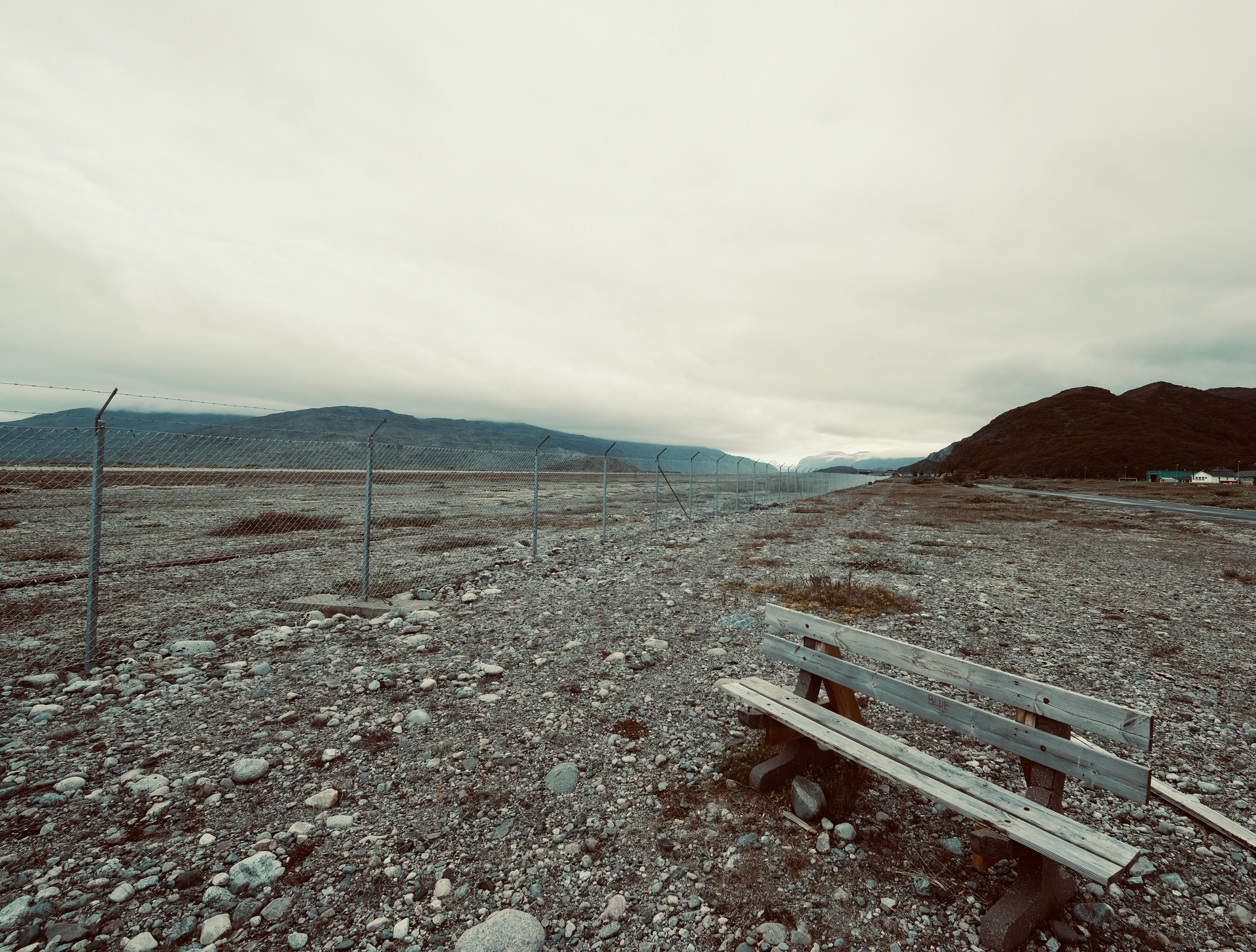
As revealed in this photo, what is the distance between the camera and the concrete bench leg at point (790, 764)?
372 cm

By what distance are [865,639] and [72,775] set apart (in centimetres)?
585

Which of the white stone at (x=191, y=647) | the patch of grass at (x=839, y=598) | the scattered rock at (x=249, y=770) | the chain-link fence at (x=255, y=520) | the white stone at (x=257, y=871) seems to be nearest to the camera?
the white stone at (x=257, y=871)

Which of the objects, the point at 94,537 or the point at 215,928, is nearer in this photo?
the point at 215,928

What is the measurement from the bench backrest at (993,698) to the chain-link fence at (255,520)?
19.2 ft

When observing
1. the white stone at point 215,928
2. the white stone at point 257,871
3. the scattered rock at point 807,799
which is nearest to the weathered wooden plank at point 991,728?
the scattered rock at point 807,799

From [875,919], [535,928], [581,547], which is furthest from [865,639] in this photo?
[581,547]

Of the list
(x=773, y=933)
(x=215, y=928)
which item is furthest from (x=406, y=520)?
(x=773, y=933)

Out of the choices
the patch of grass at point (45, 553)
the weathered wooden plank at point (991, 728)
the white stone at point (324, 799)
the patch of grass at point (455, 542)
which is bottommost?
the patch of grass at point (45, 553)

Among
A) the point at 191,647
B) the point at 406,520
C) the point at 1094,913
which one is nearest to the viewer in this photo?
the point at 1094,913

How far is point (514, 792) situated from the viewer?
380cm

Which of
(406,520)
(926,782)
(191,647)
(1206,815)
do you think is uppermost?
(926,782)

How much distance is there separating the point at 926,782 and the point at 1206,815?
234 cm

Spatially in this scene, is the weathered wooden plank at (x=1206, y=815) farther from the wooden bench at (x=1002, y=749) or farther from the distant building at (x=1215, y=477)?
the distant building at (x=1215, y=477)

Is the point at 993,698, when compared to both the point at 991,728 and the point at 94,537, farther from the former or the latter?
the point at 94,537
